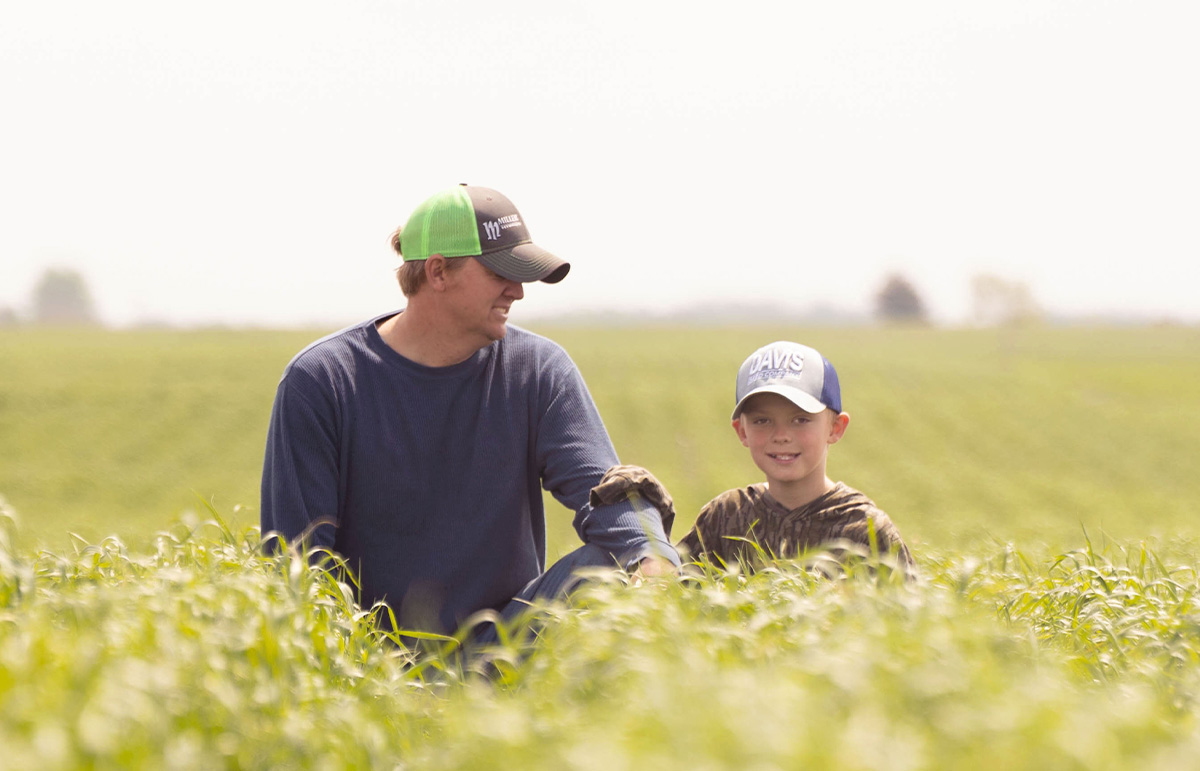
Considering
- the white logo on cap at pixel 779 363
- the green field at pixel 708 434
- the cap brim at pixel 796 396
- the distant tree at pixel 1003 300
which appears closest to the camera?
the cap brim at pixel 796 396

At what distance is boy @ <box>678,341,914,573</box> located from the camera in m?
4.46

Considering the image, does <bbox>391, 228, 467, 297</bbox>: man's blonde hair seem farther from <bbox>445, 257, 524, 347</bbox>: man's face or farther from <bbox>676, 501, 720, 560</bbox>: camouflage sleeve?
<bbox>676, 501, 720, 560</bbox>: camouflage sleeve

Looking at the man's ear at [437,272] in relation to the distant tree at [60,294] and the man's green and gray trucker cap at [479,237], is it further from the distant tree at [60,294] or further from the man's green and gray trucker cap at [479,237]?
the distant tree at [60,294]

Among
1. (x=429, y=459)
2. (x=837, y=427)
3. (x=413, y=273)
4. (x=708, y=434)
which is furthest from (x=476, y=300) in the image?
(x=708, y=434)

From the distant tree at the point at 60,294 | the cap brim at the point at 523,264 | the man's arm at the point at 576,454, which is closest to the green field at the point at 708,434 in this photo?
the man's arm at the point at 576,454

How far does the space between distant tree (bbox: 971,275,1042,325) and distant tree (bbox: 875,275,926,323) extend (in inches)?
778

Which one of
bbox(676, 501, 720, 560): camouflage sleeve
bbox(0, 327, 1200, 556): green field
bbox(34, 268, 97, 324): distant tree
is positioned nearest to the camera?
bbox(676, 501, 720, 560): camouflage sleeve

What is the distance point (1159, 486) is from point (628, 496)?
Result: 1030 inches

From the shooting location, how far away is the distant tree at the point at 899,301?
130 metres

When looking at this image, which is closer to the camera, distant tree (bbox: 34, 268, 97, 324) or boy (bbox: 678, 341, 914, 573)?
boy (bbox: 678, 341, 914, 573)

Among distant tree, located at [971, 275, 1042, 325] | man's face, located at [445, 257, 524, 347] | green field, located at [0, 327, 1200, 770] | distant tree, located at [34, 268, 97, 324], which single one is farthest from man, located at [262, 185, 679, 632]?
distant tree, located at [34, 268, 97, 324]

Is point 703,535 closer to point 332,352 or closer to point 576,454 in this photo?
point 576,454

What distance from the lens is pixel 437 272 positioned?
479 centimetres

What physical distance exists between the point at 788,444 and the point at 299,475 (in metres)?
2.22
